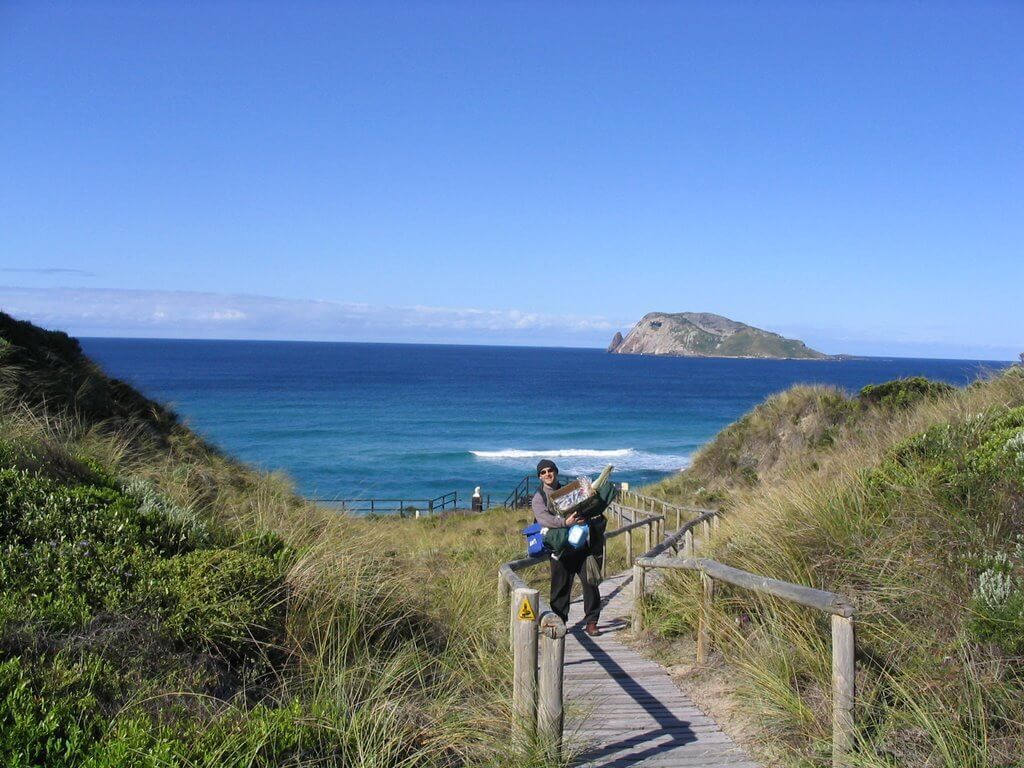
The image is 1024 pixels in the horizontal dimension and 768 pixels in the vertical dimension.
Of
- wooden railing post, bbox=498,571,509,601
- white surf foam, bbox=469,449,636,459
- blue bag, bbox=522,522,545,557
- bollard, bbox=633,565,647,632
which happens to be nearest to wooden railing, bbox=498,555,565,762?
wooden railing post, bbox=498,571,509,601

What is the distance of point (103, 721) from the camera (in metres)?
3.83

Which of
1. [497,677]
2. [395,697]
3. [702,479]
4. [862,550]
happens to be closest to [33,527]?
[395,697]

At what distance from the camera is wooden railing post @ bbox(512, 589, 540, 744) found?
4453 mm

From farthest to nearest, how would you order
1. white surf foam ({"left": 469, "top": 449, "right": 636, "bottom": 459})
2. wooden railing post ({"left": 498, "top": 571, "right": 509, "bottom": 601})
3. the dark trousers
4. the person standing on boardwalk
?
white surf foam ({"left": 469, "top": 449, "right": 636, "bottom": 459})
the dark trousers
the person standing on boardwalk
wooden railing post ({"left": 498, "top": 571, "right": 509, "bottom": 601})

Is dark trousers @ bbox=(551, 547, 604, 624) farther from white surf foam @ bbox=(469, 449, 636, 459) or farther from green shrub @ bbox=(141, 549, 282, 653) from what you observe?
white surf foam @ bbox=(469, 449, 636, 459)

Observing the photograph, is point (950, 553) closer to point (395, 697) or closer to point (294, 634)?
point (395, 697)

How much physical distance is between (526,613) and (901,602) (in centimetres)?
244

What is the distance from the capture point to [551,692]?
4395 millimetres

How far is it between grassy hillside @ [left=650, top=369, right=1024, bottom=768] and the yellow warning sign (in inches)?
63.3

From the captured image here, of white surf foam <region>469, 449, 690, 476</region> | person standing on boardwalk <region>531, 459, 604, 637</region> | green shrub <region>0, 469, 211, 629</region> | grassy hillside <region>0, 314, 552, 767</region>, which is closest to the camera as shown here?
grassy hillside <region>0, 314, 552, 767</region>

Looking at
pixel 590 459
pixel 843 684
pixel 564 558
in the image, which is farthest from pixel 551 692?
pixel 590 459

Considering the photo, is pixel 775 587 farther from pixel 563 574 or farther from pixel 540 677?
pixel 563 574

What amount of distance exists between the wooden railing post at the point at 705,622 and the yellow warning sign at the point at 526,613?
2493 millimetres

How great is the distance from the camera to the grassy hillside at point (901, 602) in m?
4.33
